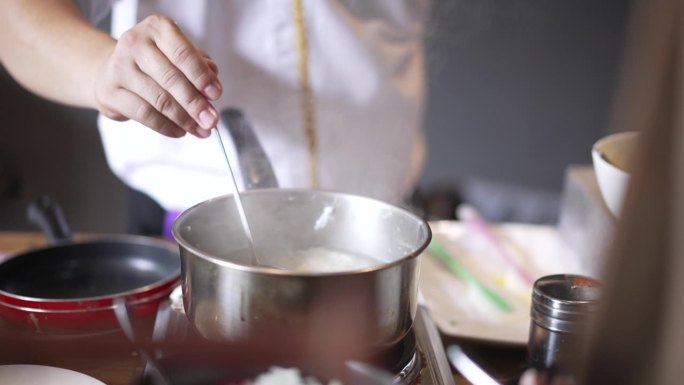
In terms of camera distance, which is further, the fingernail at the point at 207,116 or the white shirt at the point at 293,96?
the white shirt at the point at 293,96

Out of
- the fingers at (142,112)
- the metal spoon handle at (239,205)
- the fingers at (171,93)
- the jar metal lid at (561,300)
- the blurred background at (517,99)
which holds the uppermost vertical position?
the fingers at (171,93)

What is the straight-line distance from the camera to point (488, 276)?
992mm

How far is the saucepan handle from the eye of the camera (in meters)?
0.73

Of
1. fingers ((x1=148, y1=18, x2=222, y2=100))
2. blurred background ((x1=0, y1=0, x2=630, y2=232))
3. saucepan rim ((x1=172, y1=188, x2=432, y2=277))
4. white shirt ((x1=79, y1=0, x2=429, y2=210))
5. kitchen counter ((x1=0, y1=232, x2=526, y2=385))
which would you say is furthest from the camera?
blurred background ((x1=0, y1=0, x2=630, y2=232))

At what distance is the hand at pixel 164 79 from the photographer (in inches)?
24.0

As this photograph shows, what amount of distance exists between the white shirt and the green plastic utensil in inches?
4.3

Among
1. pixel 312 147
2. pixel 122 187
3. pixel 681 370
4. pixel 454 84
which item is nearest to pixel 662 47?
pixel 681 370

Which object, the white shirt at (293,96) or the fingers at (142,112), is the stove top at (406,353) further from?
the white shirt at (293,96)

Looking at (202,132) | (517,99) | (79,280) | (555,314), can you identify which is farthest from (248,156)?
(517,99)

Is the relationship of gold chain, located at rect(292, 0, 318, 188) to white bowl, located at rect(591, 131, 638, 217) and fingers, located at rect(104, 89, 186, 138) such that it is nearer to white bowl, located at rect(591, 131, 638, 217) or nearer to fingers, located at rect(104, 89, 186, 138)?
fingers, located at rect(104, 89, 186, 138)

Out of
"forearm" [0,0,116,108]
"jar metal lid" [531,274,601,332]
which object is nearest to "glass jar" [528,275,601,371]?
"jar metal lid" [531,274,601,332]

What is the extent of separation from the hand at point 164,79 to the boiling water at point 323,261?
0.49 feet

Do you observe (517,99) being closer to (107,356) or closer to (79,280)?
(79,280)

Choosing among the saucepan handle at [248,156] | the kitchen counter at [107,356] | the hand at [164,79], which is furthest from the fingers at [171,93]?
the kitchen counter at [107,356]
